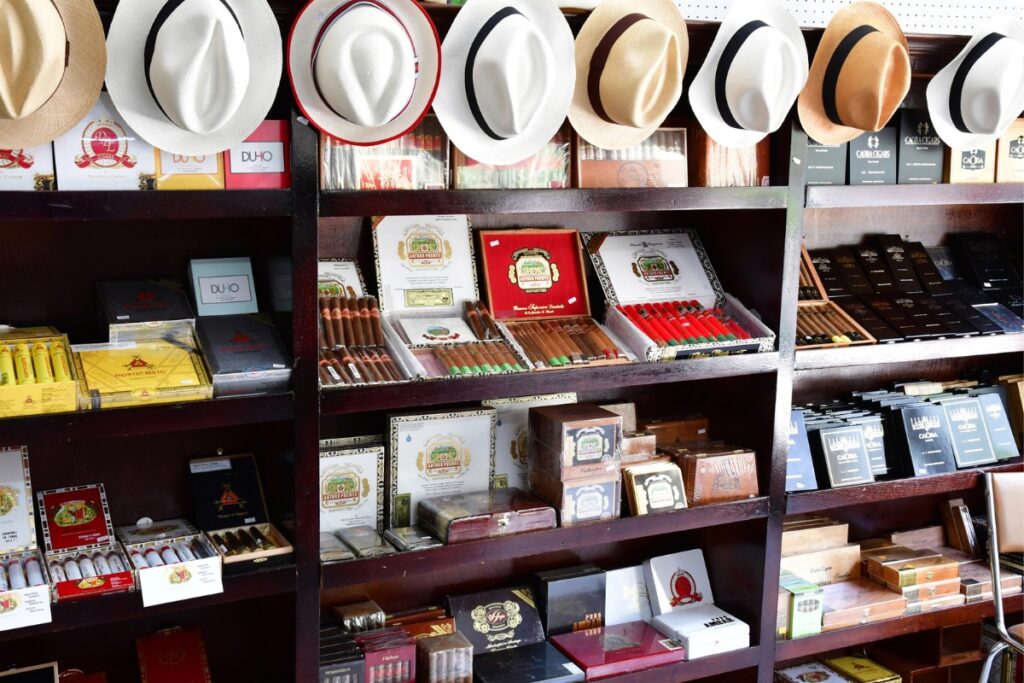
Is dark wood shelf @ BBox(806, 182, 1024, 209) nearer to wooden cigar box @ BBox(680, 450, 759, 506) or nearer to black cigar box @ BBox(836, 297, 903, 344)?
black cigar box @ BBox(836, 297, 903, 344)

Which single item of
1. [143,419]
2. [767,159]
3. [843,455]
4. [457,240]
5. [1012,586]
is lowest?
[1012,586]

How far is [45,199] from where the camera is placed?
2.13m

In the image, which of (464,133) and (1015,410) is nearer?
(464,133)

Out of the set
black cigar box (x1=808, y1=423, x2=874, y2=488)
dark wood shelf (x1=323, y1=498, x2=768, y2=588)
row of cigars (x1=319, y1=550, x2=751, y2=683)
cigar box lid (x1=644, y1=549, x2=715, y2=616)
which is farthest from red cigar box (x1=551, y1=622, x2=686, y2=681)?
black cigar box (x1=808, y1=423, x2=874, y2=488)

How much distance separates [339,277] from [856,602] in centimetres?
196

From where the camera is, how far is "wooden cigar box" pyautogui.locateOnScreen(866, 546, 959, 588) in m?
3.41

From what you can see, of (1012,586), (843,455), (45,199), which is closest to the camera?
(45,199)

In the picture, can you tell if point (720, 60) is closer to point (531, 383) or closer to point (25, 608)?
point (531, 383)

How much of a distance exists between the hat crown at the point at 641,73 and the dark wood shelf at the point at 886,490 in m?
1.31

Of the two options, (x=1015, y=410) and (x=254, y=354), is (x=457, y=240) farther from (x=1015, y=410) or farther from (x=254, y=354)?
(x=1015, y=410)

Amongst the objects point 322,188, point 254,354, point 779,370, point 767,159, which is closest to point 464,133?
point 322,188

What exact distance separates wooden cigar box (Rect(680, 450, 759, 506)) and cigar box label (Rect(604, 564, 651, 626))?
37 cm

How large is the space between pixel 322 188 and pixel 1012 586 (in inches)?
106

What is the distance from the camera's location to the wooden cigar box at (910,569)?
3414 mm
